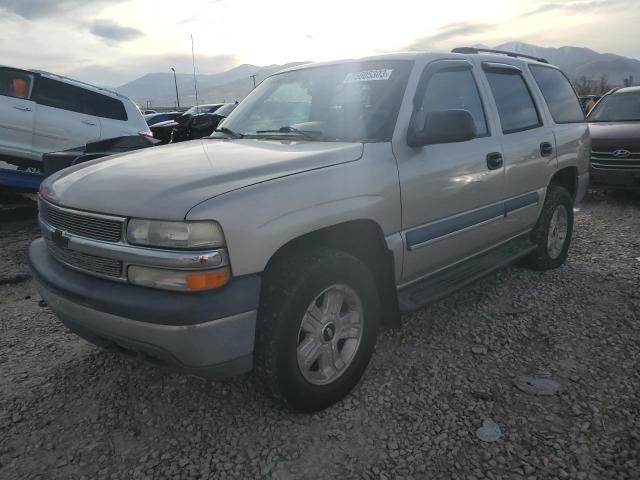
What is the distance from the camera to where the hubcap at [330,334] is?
249cm

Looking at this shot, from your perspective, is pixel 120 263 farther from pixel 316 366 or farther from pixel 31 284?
pixel 31 284

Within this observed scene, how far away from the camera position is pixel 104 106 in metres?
7.69

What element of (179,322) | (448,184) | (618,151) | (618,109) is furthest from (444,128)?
(618,109)

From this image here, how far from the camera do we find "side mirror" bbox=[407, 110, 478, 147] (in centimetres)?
277

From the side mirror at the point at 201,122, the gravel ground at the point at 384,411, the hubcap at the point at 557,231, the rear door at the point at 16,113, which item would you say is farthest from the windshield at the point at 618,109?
the rear door at the point at 16,113

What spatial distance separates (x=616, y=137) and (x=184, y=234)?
7.58 m

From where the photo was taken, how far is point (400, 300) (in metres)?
2.89

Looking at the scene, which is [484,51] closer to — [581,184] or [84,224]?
[581,184]

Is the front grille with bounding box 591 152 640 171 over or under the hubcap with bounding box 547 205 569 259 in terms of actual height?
over

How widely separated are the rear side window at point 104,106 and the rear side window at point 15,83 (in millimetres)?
804

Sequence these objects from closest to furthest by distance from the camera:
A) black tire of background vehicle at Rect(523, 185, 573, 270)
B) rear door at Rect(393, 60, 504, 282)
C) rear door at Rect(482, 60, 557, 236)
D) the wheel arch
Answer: the wheel arch
rear door at Rect(393, 60, 504, 282)
rear door at Rect(482, 60, 557, 236)
black tire of background vehicle at Rect(523, 185, 573, 270)

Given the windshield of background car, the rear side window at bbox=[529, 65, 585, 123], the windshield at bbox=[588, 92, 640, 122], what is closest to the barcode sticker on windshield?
the windshield of background car

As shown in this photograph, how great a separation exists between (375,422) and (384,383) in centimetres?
36

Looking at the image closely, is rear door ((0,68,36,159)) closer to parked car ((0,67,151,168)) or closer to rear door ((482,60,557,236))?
parked car ((0,67,151,168))
